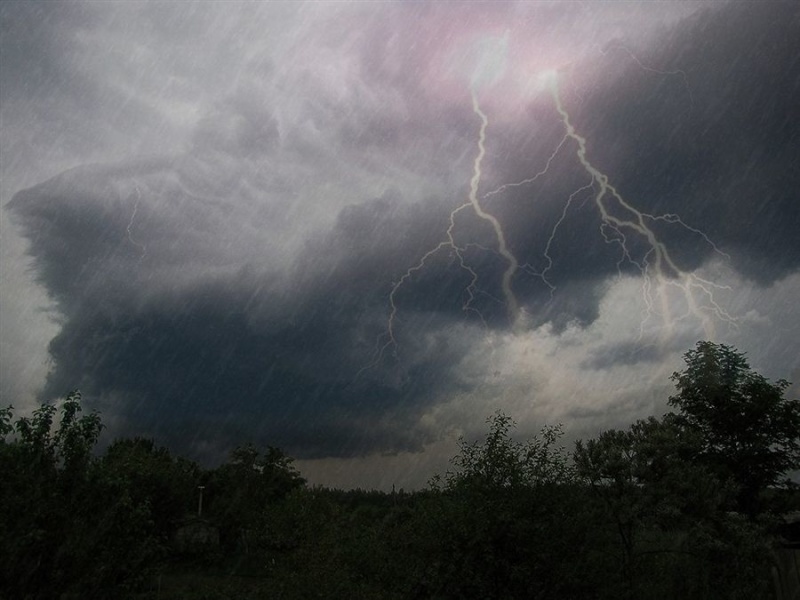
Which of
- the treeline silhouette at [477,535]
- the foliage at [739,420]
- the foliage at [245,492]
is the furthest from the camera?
the foliage at [245,492]

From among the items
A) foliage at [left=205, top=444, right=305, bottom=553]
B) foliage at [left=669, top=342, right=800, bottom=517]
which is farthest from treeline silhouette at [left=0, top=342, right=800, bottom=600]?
foliage at [left=205, top=444, right=305, bottom=553]

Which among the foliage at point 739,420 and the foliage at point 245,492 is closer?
the foliage at point 739,420

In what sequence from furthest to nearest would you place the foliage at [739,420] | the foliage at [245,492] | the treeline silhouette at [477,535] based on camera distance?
the foliage at [245,492] < the foliage at [739,420] < the treeline silhouette at [477,535]

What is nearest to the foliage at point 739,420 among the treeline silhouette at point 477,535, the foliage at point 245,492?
the treeline silhouette at point 477,535

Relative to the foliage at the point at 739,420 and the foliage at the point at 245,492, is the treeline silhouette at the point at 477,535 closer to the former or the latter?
the foliage at the point at 739,420

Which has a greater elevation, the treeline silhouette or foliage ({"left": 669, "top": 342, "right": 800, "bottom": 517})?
foliage ({"left": 669, "top": 342, "right": 800, "bottom": 517})

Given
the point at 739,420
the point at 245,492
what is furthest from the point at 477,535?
the point at 245,492

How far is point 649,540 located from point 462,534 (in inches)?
426

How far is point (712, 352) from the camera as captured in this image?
4069 centimetres

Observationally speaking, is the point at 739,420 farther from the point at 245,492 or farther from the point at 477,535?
the point at 245,492

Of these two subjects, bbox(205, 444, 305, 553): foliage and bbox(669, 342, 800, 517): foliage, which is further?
bbox(205, 444, 305, 553): foliage

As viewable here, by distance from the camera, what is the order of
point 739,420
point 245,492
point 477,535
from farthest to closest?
point 245,492 < point 739,420 < point 477,535

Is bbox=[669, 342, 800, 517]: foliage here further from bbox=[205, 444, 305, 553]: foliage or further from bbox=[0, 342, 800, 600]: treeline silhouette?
bbox=[205, 444, 305, 553]: foliage

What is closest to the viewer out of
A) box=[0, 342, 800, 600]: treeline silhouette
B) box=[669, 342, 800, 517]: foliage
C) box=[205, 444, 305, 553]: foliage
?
box=[0, 342, 800, 600]: treeline silhouette
